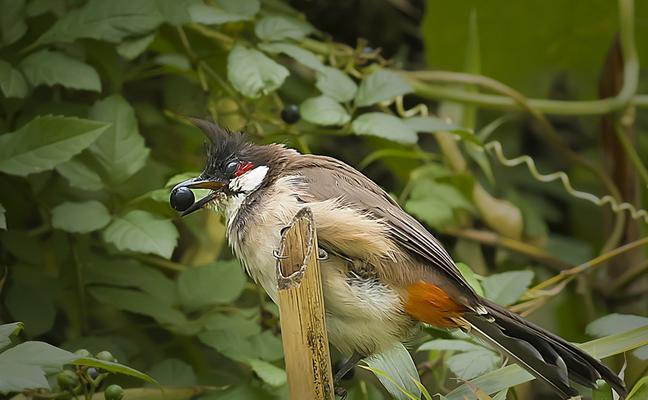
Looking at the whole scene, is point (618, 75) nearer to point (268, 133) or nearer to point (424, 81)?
point (424, 81)

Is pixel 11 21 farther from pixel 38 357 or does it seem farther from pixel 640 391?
pixel 640 391

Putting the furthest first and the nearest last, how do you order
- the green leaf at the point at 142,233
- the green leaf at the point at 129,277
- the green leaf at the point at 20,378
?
the green leaf at the point at 129,277 → the green leaf at the point at 142,233 → the green leaf at the point at 20,378

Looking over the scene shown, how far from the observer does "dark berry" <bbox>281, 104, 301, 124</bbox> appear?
2668mm

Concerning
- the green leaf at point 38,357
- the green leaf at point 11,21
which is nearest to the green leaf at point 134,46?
the green leaf at point 11,21

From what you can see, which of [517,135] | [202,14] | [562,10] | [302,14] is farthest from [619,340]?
[517,135]

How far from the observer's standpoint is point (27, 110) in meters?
2.68

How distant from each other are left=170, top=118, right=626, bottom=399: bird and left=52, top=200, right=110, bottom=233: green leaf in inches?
10.8

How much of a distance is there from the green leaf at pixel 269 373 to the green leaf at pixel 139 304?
0.35 metres

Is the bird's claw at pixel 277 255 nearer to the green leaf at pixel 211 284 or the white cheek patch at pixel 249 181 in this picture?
the white cheek patch at pixel 249 181

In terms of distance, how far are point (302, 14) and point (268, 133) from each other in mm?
510

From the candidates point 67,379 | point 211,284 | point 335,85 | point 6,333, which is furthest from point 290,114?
point 6,333

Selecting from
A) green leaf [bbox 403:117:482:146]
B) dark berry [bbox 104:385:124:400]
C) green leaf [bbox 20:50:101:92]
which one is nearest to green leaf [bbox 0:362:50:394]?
dark berry [bbox 104:385:124:400]

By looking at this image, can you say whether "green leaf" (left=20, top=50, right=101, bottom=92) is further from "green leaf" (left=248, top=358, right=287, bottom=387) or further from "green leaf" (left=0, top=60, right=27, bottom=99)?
"green leaf" (left=248, top=358, right=287, bottom=387)

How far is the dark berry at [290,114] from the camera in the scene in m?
2.67
